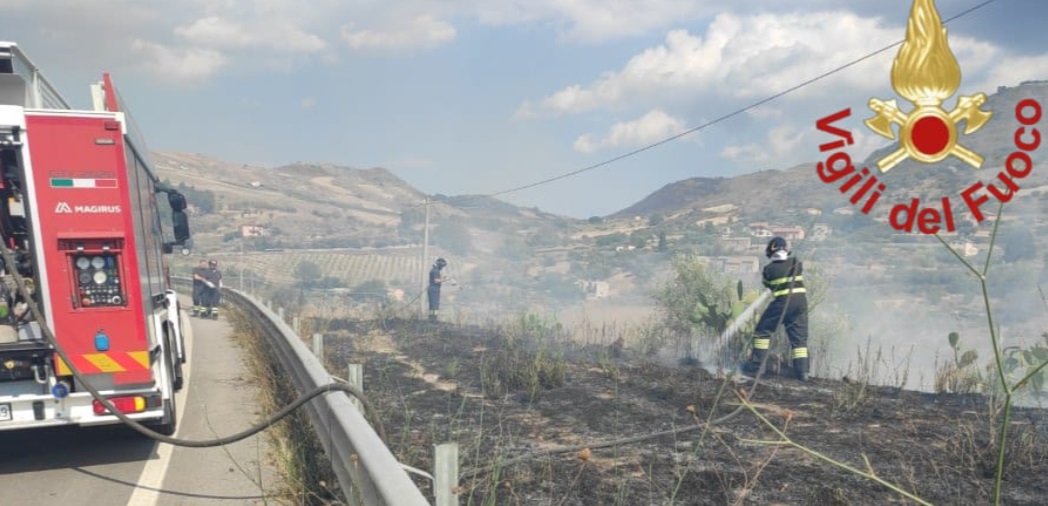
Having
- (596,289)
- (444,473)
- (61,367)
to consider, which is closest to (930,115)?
(444,473)

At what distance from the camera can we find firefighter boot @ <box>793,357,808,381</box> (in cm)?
914

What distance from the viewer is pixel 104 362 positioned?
5.76 meters

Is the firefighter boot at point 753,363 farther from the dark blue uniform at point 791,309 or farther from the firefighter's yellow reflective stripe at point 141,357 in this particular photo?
the firefighter's yellow reflective stripe at point 141,357

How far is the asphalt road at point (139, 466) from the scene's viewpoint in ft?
17.1

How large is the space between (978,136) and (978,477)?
25525 mm

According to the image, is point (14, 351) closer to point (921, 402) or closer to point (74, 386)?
point (74, 386)

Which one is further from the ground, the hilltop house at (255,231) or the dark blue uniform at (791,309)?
the dark blue uniform at (791,309)

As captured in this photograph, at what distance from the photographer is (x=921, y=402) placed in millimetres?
7453

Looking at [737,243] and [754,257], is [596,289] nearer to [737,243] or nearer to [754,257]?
[737,243]

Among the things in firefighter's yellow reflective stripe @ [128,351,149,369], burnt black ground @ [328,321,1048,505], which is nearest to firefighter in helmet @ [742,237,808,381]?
burnt black ground @ [328,321,1048,505]

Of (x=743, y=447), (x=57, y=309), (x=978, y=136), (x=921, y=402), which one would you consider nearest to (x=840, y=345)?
(x=921, y=402)

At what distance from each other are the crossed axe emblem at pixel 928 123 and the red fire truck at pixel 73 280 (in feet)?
17.2

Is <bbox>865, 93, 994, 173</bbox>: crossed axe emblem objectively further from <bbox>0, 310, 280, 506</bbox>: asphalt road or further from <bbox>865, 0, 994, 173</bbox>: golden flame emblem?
<bbox>0, 310, 280, 506</bbox>: asphalt road

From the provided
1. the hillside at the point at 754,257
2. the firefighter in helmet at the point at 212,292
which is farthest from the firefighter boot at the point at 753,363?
the firefighter in helmet at the point at 212,292
